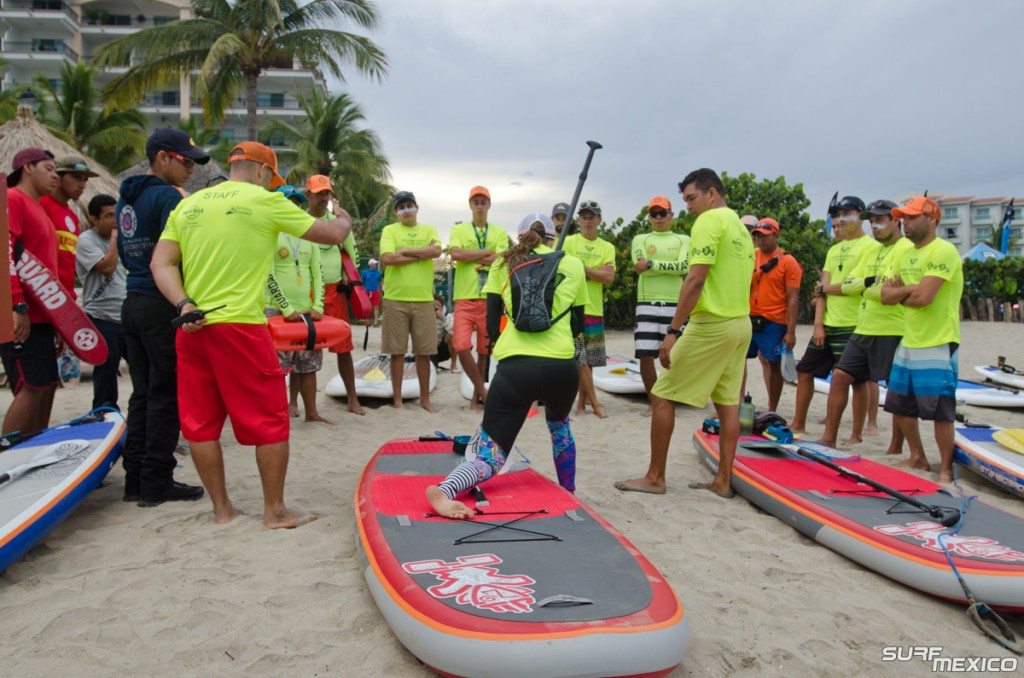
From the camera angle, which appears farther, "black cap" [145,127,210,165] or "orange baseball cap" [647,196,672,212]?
"orange baseball cap" [647,196,672,212]

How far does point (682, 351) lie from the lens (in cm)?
499

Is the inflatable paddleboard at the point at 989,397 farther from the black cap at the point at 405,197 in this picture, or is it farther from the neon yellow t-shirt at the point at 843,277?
the black cap at the point at 405,197

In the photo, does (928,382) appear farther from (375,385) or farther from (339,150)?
(339,150)

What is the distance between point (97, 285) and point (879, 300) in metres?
6.22

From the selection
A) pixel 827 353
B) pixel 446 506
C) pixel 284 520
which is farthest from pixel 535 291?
pixel 827 353

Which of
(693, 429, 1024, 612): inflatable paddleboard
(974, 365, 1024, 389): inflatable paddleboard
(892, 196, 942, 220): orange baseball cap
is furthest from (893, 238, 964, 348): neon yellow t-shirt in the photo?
(974, 365, 1024, 389): inflatable paddleboard

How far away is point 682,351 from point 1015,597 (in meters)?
2.33

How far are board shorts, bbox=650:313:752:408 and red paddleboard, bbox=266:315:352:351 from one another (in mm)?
2672

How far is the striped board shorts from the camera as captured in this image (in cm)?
526

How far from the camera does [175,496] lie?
180 inches

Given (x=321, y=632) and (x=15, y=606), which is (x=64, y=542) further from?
(x=321, y=632)

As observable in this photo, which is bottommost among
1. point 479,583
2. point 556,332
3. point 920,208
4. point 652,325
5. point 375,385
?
point 375,385

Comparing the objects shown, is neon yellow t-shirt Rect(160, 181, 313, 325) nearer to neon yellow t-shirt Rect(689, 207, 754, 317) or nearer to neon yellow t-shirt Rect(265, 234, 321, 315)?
neon yellow t-shirt Rect(265, 234, 321, 315)

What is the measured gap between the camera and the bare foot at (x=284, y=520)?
407 cm
